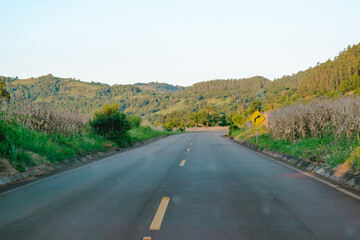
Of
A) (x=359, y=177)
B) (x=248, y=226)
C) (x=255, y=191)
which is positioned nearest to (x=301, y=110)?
(x=359, y=177)

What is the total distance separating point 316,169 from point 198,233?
7216 millimetres

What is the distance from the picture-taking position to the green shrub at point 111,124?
2228 cm

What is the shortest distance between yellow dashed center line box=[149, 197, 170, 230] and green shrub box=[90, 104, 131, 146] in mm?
16447

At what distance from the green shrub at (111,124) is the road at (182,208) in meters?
12.8

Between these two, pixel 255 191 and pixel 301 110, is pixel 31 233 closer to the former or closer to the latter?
pixel 255 191

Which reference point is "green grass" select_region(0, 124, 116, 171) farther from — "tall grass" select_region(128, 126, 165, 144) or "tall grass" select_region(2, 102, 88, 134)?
"tall grass" select_region(128, 126, 165, 144)

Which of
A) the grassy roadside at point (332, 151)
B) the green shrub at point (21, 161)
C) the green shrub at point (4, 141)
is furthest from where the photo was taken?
the green shrub at point (4, 141)

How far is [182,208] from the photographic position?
19.4 feet

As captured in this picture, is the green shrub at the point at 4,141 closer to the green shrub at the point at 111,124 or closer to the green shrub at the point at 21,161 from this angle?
the green shrub at the point at 21,161

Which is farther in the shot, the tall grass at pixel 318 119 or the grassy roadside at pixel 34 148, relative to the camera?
the tall grass at pixel 318 119

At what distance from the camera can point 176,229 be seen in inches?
187

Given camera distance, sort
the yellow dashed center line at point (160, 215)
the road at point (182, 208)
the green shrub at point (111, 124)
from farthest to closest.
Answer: the green shrub at point (111, 124) → the yellow dashed center line at point (160, 215) → the road at point (182, 208)

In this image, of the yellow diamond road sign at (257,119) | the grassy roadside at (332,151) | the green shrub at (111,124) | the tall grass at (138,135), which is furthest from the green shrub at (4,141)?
the yellow diamond road sign at (257,119)

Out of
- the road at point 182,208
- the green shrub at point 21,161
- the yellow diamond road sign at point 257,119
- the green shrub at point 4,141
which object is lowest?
the road at point 182,208
